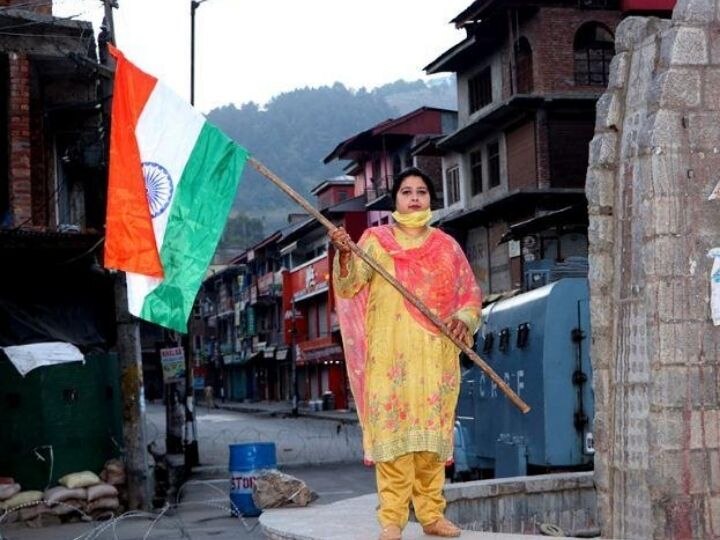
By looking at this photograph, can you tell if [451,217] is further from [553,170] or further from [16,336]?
[16,336]

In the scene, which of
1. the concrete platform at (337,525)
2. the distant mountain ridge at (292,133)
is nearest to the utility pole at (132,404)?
the concrete platform at (337,525)

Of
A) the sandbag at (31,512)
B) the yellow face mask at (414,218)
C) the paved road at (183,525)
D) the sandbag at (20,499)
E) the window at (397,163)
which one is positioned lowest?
the paved road at (183,525)

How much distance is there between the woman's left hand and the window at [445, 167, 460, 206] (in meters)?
35.2

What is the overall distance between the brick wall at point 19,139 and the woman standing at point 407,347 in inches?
465

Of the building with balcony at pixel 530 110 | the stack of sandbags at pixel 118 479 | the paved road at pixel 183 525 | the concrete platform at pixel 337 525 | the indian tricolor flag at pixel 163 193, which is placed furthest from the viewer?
the building with balcony at pixel 530 110

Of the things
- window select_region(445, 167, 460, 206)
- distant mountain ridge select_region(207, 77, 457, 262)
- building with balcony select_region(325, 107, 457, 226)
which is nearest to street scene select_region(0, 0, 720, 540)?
window select_region(445, 167, 460, 206)

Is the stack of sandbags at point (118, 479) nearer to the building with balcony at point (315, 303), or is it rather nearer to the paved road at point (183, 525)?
the paved road at point (183, 525)

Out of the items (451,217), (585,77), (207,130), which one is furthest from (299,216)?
(207,130)

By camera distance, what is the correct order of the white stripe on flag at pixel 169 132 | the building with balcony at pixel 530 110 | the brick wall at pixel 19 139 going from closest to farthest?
the white stripe on flag at pixel 169 132, the brick wall at pixel 19 139, the building with balcony at pixel 530 110

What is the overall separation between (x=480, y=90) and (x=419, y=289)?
33.3 metres

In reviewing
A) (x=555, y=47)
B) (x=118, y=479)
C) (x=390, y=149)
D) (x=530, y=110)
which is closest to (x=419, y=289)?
(x=118, y=479)

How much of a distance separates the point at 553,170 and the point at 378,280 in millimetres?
28696

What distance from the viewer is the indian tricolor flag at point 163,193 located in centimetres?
659

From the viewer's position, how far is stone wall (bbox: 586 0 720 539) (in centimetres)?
662
